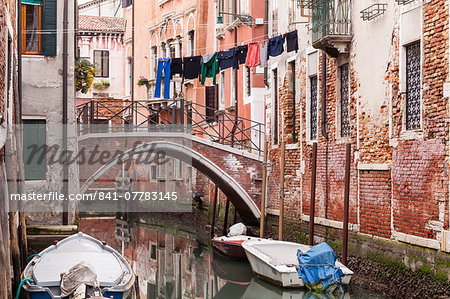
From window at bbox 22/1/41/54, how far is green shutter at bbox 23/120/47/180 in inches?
43.1

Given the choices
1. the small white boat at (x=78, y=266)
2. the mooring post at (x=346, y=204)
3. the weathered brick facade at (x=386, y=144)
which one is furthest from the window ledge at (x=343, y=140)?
the small white boat at (x=78, y=266)

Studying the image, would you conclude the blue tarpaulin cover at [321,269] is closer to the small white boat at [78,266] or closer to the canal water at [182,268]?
the canal water at [182,268]

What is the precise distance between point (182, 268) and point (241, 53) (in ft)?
12.5

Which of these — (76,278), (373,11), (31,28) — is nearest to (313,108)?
(373,11)

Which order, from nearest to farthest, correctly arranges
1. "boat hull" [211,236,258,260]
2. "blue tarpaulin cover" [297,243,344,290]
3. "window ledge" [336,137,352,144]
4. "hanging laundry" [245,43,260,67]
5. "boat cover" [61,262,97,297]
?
"boat cover" [61,262,97,297]
"blue tarpaulin cover" [297,243,344,290]
"window ledge" [336,137,352,144]
"boat hull" [211,236,258,260]
"hanging laundry" [245,43,260,67]

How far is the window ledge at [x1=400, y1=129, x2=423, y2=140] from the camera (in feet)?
28.7

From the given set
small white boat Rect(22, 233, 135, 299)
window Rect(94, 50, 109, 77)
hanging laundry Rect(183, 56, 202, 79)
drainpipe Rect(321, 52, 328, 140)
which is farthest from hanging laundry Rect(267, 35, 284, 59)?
window Rect(94, 50, 109, 77)

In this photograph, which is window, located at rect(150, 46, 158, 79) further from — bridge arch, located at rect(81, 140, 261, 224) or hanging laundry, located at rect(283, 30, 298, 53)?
hanging laundry, located at rect(283, 30, 298, 53)

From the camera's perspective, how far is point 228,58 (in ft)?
46.2

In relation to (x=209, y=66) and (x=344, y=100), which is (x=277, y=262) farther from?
(x=209, y=66)

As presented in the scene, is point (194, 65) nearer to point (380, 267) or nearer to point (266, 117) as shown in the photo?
point (266, 117)

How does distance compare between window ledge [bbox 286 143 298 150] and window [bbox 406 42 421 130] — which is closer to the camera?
window [bbox 406 42 421 130]

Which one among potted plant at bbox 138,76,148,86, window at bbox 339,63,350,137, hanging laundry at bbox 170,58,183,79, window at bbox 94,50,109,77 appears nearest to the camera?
window at bbox 339,63,350,137

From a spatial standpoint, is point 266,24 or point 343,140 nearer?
point 343,140
